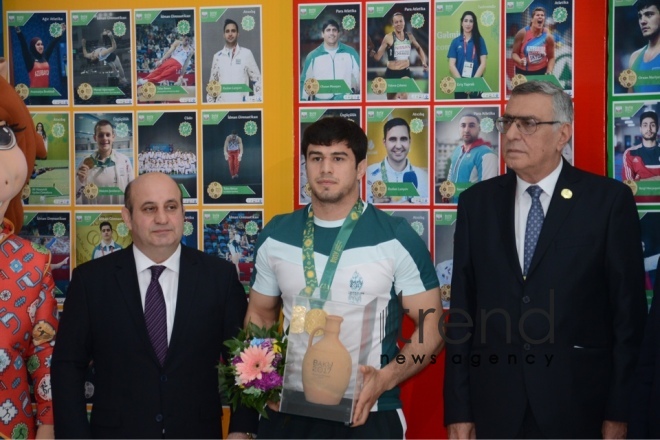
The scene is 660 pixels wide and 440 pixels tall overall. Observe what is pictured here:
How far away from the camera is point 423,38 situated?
3607mm

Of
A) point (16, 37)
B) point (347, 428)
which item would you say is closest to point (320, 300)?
point (347, 428)

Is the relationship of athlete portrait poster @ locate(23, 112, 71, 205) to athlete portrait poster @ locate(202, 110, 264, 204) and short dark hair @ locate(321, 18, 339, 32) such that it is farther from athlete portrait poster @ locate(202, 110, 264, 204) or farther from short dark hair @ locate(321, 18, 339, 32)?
short dark hair @ locate(321, 18, 339, 32)

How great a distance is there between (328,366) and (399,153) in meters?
1.34

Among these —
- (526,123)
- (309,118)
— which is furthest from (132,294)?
(526,123)

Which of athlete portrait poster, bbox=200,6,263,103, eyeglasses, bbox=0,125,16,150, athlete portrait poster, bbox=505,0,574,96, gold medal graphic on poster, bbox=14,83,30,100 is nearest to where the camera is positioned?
eyeglasses, bbox=0,125,16,150

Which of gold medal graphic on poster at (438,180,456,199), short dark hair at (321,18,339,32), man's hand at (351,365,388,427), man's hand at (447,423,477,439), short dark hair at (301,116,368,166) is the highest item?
short dark hair at (321,18,339,32)

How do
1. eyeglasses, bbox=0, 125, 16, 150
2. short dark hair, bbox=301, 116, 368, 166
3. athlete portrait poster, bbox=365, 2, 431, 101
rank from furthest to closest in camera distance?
1. athlete portrait poster, bbox=365, 2, 431, 101
2. eyeglasses, bbox=0, 125, 16, 150
3. short dark hair, bbox=301, 116, 368, 166

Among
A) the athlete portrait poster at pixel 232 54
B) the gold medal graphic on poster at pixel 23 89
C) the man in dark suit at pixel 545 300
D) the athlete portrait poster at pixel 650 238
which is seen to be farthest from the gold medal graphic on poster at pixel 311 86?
the athlete portrait poster at pixel 650 238

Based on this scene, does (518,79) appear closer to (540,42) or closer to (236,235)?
(540,42)

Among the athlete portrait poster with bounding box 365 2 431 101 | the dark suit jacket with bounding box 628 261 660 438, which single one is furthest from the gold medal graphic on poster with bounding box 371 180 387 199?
the dark suit jacket with bounding box 628 261 660 438

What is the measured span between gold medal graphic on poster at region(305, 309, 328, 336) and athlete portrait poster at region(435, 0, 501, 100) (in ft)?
4.60

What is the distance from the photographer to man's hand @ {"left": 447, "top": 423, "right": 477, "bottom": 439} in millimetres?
2986

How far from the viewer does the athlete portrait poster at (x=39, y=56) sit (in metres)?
3.91

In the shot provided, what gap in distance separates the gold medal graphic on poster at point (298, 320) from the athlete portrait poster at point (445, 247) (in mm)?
1127
